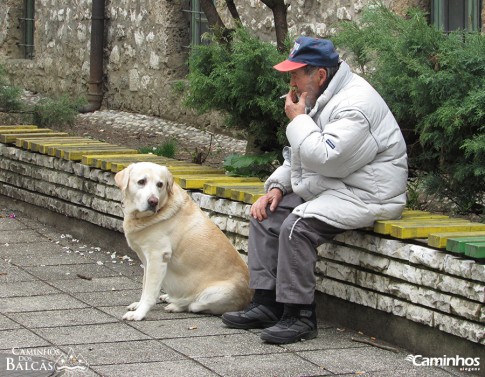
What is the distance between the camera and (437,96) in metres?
6.46

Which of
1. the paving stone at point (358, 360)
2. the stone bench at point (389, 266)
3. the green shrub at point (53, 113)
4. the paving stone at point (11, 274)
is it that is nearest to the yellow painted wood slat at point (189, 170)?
the stone bench at point (389, 266)

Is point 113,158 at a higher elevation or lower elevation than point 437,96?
lower

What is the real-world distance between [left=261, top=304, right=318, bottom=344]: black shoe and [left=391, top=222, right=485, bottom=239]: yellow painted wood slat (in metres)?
0.61

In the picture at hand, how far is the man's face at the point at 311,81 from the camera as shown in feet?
19.0

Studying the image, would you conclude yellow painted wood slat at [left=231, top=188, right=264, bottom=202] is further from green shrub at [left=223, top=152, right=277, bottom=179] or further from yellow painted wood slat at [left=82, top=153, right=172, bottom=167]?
yellow painted wood slat at [left=82, top=153, right=172, bottom=167]

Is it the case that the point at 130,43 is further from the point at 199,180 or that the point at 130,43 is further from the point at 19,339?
the point at 19,339

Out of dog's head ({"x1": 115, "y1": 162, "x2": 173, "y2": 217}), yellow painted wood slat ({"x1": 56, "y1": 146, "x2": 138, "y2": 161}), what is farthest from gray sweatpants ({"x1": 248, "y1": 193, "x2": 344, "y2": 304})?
yellow painted wood slat ({"x1": 56, "y1": 146, "x2": 138, "y2": 161})

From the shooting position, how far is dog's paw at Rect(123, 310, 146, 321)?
6.05 meters

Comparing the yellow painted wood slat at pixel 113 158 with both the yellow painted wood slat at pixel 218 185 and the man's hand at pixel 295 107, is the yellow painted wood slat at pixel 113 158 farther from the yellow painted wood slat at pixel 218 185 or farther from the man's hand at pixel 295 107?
the man's hand at pixel 295 107

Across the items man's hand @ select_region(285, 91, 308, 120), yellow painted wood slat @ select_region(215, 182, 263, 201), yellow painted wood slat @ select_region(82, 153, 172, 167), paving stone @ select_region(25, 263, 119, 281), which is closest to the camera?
man's hand @ select_region(285, 91, 308, 120)

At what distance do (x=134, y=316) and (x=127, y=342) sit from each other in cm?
49

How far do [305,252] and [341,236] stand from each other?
0.39m

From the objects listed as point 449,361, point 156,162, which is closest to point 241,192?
point 156,162

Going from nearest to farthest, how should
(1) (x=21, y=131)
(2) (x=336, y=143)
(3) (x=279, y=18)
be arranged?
(2) (x=336, y=143) → (3) (x=279, y=18) → (1) (x=21, y=131)
